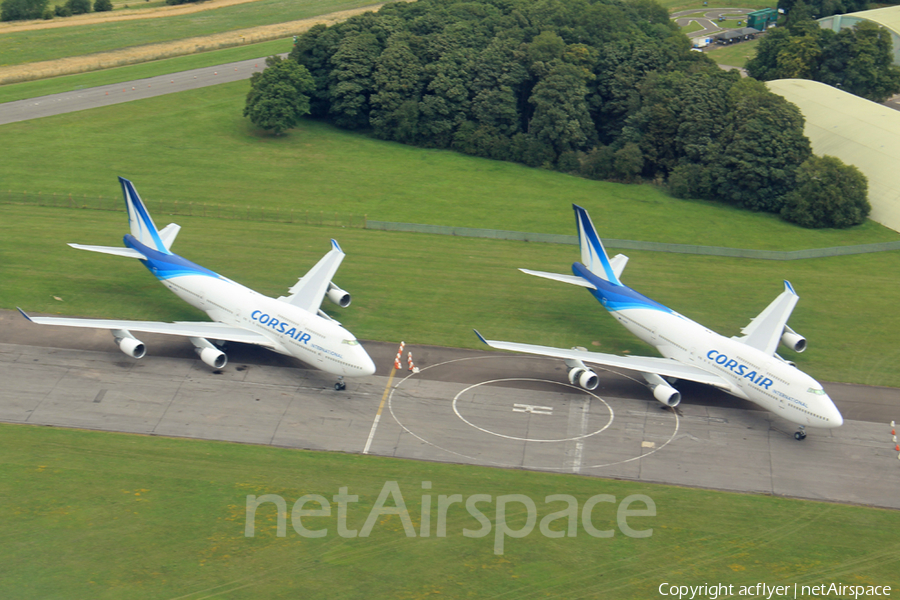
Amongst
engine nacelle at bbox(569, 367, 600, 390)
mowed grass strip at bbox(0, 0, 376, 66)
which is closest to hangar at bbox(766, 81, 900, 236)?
engine nacelle at bbox(569, 367, 600, 390)

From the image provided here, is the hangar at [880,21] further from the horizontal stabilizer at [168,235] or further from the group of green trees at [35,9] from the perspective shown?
the group of green trees at [35,9]

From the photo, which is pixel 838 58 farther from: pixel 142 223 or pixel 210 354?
pixel 210 354

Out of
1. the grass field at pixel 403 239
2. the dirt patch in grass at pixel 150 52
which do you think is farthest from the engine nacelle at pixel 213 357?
the dirt patch in grass at pixel 150 52

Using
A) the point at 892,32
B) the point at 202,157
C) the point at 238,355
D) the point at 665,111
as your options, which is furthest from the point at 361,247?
the point at 892,32

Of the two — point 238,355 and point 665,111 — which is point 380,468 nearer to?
point 238,355

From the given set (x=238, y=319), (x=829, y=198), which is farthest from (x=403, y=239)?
(x=829, y=198)

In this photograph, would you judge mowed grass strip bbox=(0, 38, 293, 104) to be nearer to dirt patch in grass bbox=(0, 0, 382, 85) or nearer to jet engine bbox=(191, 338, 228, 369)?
dirt patch in grass bbox=(0, 0, 382, 85)
